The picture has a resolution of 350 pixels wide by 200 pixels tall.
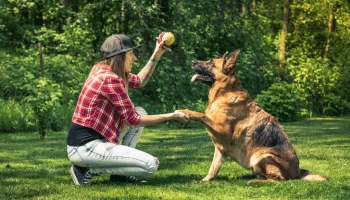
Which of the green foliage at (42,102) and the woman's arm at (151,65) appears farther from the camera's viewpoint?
the green foliage at (42,102)

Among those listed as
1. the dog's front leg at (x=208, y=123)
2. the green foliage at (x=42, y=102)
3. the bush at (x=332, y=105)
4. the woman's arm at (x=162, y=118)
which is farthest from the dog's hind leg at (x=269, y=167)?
the bush at (x=332, y=105)

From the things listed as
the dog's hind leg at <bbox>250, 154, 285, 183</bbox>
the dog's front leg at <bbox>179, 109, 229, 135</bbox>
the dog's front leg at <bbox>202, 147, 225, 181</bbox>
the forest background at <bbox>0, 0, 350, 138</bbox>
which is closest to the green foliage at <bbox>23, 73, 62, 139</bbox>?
the forest background at <bbox>0, 0, 350, 138</bbox>

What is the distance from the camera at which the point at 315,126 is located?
17.6 m

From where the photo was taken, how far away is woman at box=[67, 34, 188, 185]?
6.60 metres

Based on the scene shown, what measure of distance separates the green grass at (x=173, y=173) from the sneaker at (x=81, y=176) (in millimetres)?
92

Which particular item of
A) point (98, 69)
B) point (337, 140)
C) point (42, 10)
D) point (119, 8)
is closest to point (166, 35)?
point (98, 69)

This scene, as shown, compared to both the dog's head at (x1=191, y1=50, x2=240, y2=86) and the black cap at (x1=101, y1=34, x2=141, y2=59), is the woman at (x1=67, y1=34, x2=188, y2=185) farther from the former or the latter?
the dog's head at (x1=191, y1=50, x2=240, y2=86)

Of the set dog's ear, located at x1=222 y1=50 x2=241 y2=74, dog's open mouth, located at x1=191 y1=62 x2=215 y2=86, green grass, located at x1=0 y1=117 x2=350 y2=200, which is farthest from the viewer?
dog's open mouth, located at x1=191 y1=62 x2=215 y2=86

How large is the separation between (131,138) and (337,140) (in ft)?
24.5

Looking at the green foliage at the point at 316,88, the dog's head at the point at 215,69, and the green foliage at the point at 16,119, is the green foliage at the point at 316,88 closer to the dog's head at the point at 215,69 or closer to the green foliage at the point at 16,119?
the green foliage at the point at 16,119

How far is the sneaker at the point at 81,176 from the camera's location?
22.7 ft

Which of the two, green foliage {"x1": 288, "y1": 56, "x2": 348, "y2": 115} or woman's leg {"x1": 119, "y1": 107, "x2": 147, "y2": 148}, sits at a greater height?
woman's leg {"x1": 119, "y1": 107, "x2": 147, "y2": 148}

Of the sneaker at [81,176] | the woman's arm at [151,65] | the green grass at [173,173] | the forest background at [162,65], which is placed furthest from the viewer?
the forest background at [162,65]

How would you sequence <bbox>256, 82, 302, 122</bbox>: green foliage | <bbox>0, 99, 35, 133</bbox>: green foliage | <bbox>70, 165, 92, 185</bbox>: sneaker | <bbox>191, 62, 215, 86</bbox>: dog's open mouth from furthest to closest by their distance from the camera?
<bbox>256, 82, 302, 122</bbox>: green foliage < <bbox>0, 99, 35, 133</bbox>: green foliage < <bbox>191, 62, 215, 86</bbox>: dog's open mouth < <bbox>70, 165, 92, 185</bbox>: sneaker
